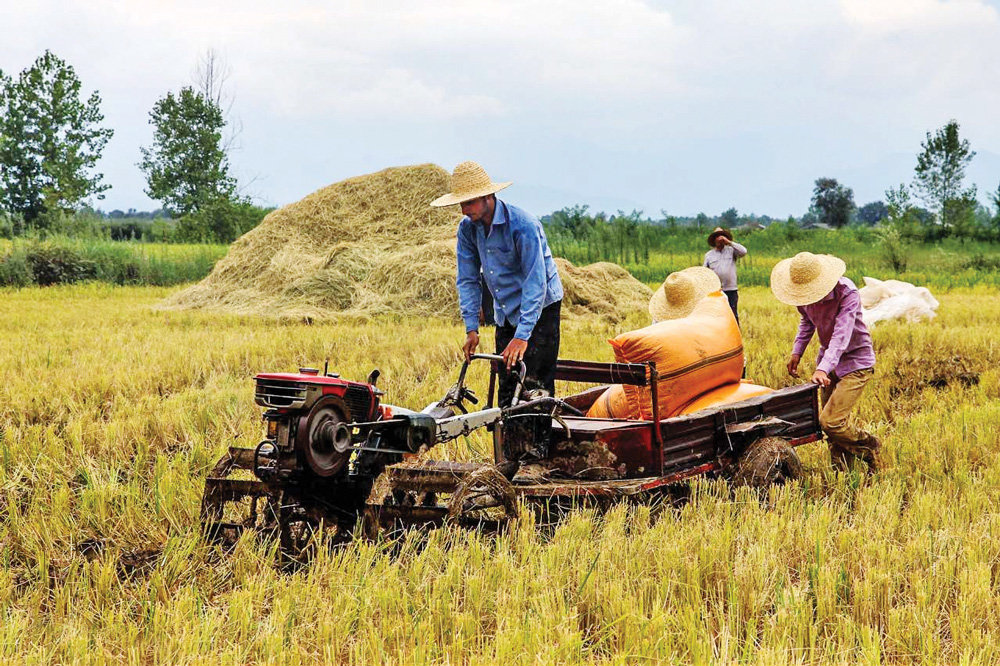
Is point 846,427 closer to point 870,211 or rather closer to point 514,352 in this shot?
point 514,352

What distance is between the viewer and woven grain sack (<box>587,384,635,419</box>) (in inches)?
218

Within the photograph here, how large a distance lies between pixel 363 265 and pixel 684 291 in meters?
8.36

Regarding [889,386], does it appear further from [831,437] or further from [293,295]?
[293,295]

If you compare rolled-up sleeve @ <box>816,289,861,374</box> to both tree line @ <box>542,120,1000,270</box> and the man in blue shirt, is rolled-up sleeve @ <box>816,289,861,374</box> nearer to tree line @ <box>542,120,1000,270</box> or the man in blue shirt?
the man in blue shirt

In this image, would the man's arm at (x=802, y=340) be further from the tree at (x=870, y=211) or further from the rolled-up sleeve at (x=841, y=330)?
the tree at (x=870, y=211)

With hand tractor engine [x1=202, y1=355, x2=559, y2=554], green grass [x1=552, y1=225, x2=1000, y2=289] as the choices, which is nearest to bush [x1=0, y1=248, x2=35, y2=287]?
green grass [x1=552, y1=225, x2=1000, y2=289]

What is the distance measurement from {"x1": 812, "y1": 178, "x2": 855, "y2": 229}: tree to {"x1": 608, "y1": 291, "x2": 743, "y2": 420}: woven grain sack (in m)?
69.2

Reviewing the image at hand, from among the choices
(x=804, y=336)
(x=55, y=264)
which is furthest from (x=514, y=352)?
(x=55, y=264)

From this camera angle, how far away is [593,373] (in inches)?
A: 197

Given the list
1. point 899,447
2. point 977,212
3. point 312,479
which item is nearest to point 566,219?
point 977,212

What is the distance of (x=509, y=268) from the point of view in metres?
5.09

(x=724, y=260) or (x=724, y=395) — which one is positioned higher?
(x=724, y=260)

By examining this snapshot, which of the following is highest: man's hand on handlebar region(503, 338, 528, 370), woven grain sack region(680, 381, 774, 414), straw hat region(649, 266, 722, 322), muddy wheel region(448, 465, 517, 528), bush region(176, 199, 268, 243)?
bush region(176, 199, 268, 243)

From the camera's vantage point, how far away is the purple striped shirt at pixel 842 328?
214 inches
